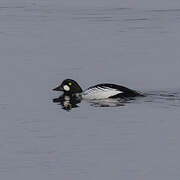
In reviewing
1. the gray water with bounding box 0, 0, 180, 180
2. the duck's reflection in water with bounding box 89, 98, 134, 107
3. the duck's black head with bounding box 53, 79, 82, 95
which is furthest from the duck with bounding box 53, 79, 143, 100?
the gray water with bounding box 0, 0, 180, 180

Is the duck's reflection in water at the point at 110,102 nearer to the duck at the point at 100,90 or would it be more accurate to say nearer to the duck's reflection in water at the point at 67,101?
the duck at the point at 100,90

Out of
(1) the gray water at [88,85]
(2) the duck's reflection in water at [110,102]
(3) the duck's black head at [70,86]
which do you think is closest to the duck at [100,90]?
(3) the duck's black head at [70,86]

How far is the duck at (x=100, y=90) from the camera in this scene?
24.7 m

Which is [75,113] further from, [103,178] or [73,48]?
[73,48]

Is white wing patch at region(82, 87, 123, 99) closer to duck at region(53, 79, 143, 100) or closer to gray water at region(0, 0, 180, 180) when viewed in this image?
duck at region(53, 79, 143, 100)

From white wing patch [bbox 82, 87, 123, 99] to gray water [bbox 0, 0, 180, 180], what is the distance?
0.29m

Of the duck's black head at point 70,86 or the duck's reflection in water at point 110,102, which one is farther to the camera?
the duck's black head at point 70,86

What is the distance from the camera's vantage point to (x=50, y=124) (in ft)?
69.0

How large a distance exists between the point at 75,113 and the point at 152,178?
6.80 m

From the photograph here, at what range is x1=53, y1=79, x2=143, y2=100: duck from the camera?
24.7m

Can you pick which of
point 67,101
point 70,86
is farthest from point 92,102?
point 70,86

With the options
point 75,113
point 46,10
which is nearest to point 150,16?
point 46,10

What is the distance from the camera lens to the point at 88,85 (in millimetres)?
26953

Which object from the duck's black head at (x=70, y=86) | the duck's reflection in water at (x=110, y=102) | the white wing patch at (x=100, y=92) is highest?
the duck's black head at (x=70, y=86)
